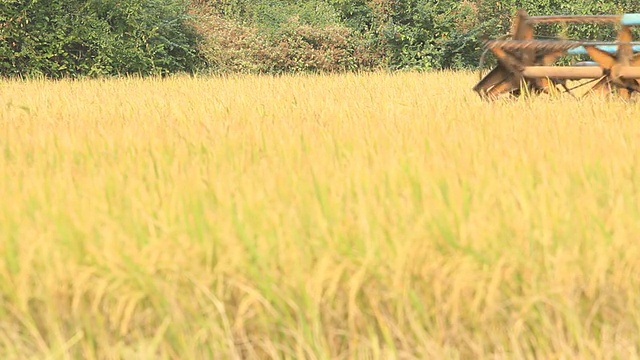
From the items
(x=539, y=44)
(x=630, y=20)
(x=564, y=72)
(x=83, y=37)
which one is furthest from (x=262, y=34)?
(x=630, y=20)

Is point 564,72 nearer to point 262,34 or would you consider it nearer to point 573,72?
point 573,72

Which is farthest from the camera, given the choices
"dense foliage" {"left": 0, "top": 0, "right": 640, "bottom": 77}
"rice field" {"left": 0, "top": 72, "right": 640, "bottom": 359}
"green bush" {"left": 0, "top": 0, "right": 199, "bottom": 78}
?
"dense foliage" {"left": 0, "top": 0, "right": 640, "bottom": 77}

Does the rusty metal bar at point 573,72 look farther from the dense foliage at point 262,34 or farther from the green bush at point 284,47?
the green bush at point 284,47

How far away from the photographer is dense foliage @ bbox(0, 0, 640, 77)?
15516 mm

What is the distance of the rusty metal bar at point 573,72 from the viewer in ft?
26.4

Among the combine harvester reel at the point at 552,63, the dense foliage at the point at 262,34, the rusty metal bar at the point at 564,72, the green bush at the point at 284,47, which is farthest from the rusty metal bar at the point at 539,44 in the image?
the green bush at the point at 284,47

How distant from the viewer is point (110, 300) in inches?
117

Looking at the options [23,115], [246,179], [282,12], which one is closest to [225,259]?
[246,179]

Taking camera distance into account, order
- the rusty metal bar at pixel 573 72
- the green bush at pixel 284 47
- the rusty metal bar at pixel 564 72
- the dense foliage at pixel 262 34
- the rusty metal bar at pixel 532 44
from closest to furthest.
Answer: the rusty metal bar at pixel 573 72, the rusty metal bar at pixel 564 72, the rusty metal bar at pixel 532 44, the dense foliage at pixel 262 34, the green bush at pixel 284 47

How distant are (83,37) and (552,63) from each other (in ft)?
29.0

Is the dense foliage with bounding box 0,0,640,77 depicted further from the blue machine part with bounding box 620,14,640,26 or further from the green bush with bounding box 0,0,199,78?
the blue machine part with bounding box 620,14,640,26

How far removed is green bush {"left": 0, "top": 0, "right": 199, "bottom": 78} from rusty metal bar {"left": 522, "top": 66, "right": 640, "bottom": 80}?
8199 millimetres

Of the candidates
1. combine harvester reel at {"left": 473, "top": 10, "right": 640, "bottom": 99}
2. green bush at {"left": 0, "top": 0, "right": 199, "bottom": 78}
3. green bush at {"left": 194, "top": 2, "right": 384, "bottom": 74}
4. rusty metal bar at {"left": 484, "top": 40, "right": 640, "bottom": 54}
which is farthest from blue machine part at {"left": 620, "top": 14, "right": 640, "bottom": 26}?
green bush at {"left": 194, "top": 2, "right": 384, "bottom": 74}

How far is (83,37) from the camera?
15539 mm
